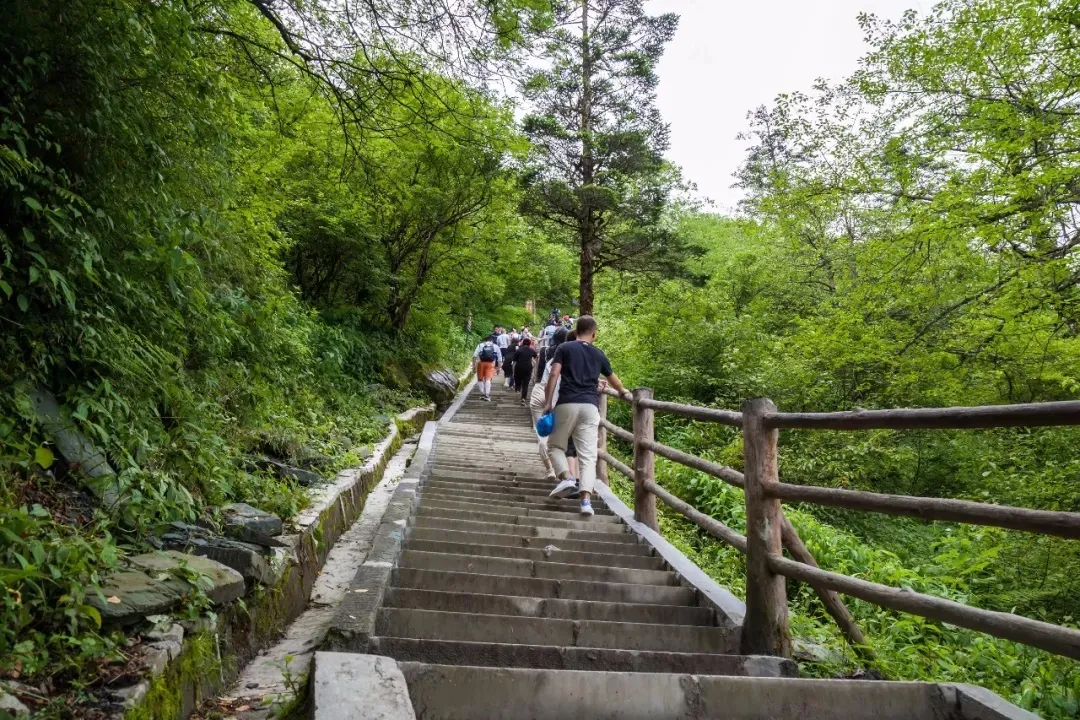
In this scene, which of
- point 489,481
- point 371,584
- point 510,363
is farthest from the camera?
point 510,363

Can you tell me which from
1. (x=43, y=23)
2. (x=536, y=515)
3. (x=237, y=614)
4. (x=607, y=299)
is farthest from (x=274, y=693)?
(x=607, y=299)

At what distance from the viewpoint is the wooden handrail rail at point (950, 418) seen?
6.63ft

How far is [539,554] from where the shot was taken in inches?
192

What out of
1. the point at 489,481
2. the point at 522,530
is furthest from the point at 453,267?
the point at 522,530

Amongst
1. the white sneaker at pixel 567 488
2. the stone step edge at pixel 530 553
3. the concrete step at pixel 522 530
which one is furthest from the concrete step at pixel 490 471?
the stone step edge at pixel 530 553

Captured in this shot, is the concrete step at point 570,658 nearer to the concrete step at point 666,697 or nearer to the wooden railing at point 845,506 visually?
the wooden railing at point 845,506

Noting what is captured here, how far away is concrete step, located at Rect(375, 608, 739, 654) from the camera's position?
3328mm

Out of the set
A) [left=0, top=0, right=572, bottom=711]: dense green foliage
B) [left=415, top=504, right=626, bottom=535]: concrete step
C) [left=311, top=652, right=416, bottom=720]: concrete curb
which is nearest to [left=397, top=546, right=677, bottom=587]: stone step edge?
[left=415, top=504, right=626, bottom=535]: concrete step

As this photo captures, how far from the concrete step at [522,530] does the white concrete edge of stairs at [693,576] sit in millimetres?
195

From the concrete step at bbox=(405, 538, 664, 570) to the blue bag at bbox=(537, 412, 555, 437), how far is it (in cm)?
154

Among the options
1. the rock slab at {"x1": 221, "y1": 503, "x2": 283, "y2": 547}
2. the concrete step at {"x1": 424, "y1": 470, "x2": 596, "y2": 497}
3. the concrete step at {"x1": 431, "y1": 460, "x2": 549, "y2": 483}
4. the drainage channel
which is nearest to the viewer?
the drainage channel

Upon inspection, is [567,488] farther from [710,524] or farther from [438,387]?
[438,387]

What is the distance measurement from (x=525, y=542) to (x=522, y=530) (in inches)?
13.8

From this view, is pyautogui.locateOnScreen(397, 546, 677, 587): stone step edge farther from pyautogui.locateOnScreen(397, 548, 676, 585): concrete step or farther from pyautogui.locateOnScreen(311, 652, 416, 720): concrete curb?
pyautogui.locateOnScreen(311, 652, 416, 720): concrete curb
